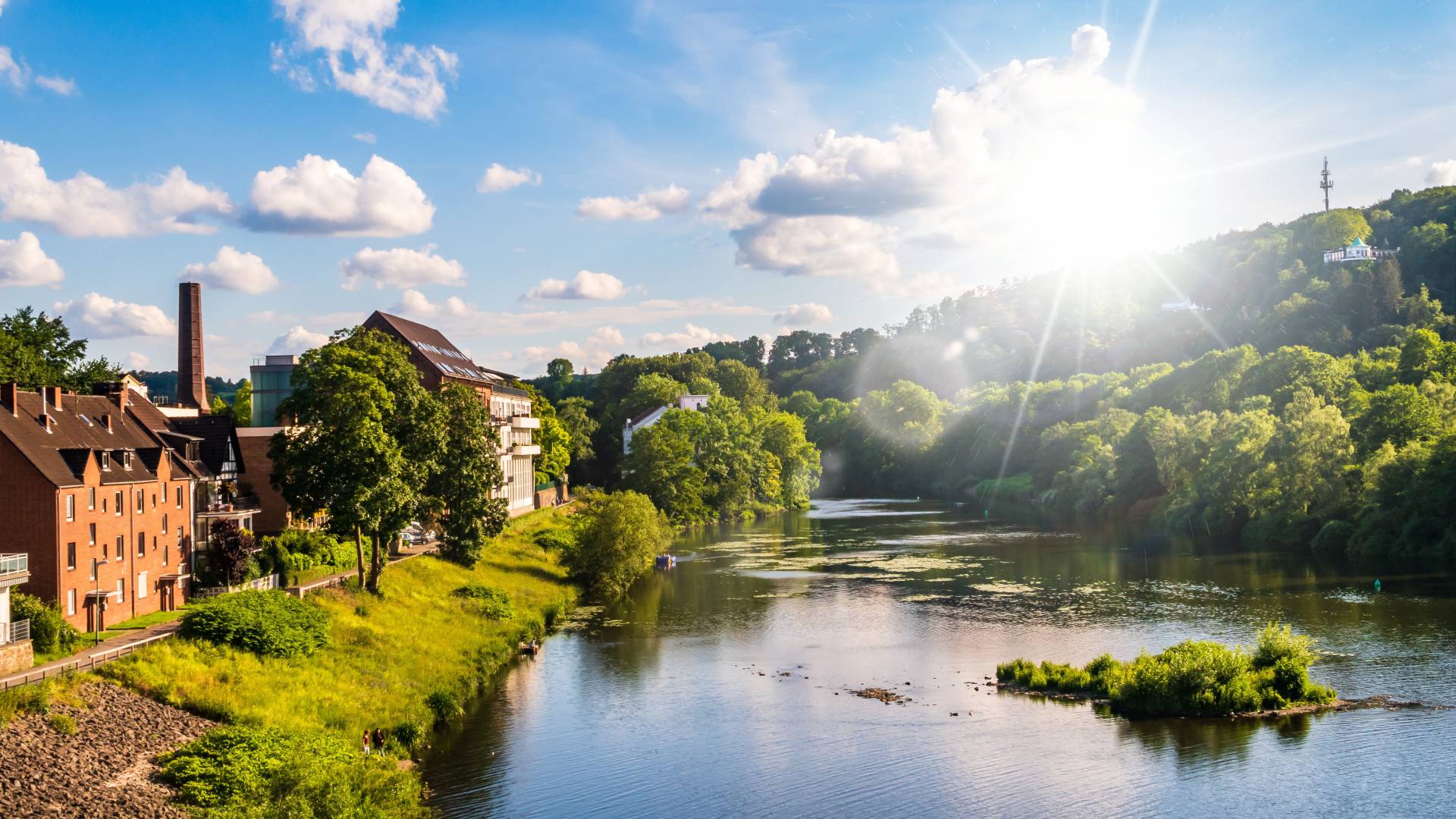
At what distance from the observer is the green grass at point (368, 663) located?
3198 centimetres

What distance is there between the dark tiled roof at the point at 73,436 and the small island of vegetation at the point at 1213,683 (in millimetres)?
33761

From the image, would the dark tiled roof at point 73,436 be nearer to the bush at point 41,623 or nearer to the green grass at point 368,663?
the bush at point 41,623

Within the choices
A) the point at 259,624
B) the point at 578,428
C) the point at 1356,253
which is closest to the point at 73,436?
the point at 259,624

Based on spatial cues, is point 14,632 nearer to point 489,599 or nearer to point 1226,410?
point 489,599

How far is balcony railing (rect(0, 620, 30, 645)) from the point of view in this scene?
30219 millimetres

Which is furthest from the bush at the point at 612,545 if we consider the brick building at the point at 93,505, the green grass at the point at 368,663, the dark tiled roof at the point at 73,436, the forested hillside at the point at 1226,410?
the forested hillside at the point at 1226,410

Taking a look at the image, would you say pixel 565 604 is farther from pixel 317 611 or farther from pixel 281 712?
pixel 281 712

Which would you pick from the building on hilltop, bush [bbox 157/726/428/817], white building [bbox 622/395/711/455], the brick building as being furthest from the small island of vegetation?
white building [bbox 622/395/711/455]

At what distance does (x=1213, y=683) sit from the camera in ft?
121

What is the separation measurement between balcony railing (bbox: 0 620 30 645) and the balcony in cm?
116

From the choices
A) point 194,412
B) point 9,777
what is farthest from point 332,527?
point 194,412

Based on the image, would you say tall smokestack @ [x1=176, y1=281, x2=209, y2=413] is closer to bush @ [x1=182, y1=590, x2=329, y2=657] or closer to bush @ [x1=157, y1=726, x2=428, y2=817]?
bush @ [x1=182, y1=590, x2=329, y2=657]

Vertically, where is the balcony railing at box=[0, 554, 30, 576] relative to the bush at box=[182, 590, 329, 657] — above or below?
above

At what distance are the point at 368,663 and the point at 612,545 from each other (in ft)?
86.3
